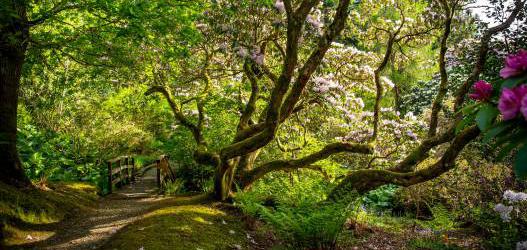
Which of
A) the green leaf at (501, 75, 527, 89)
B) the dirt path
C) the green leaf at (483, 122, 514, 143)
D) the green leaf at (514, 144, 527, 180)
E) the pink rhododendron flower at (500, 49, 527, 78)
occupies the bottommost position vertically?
the dirt path

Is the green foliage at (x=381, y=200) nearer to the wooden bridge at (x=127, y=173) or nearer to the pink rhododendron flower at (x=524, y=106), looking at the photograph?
the wooden bridge at (x=127, y=173)

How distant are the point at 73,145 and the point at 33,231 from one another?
7537mm

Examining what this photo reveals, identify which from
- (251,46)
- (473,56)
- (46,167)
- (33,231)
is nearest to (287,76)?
(251,46)

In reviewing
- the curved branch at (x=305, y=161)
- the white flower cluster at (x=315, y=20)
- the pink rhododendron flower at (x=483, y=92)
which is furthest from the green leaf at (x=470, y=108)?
the curved branch at (x=305, y=161)

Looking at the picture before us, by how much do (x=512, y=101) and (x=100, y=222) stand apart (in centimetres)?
779

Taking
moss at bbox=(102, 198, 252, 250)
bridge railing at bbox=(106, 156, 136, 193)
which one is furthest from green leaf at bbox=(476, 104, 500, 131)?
bridge railing at bbox=(106, 156, 136, 193)

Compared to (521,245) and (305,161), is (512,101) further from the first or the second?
(305,161)

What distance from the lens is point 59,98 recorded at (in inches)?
519

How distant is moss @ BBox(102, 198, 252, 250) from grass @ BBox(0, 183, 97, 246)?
1770 millimetres

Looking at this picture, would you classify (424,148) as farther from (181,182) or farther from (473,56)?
(181,182)

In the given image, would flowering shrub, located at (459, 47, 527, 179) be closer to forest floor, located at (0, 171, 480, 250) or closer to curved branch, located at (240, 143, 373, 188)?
forest floor, located at (0, 171, 480, 250)

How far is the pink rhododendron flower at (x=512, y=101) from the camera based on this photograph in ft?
5.52

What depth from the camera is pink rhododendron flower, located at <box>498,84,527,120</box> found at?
1.68 m

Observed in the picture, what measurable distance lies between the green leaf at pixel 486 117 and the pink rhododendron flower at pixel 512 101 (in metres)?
0.11
